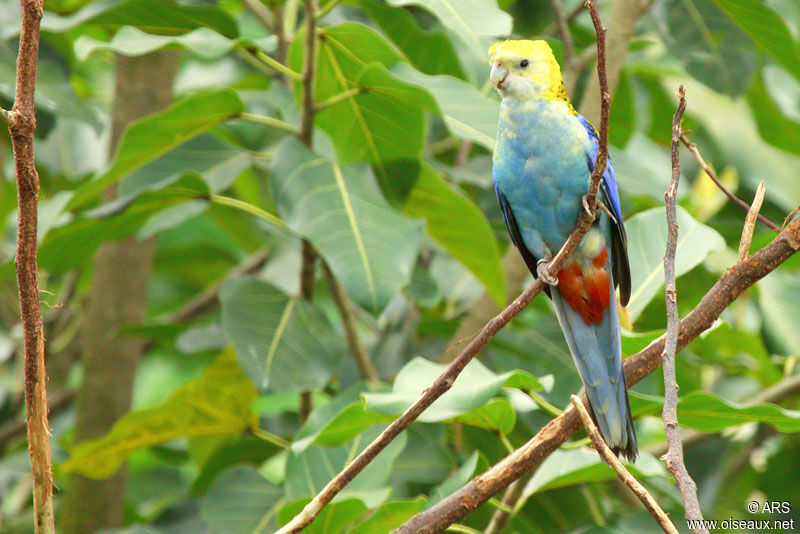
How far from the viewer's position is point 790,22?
3154mm

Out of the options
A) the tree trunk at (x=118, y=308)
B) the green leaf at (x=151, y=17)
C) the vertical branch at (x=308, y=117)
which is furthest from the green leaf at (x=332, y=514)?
the green leaf at (x=151, y=17)

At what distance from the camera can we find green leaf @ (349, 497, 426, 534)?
1710 mm

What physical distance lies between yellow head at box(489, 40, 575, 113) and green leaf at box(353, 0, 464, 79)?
0.71 m

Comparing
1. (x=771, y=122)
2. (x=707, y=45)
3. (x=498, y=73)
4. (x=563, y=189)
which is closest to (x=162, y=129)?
(x=498, y=73)

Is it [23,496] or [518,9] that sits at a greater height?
[518,9]

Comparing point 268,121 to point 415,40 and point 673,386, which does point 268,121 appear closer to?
point 415,40

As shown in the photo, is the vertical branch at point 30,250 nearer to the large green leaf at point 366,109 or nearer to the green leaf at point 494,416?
the green leaf at point 494,416

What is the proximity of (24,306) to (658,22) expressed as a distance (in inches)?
89.8

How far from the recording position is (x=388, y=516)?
1.74m

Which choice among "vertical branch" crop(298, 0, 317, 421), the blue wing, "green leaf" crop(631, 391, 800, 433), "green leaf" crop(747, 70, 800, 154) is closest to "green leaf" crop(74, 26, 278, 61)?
"vertical branch" crop(298, 0, 317, 421)

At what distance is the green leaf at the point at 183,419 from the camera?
7.22 ft

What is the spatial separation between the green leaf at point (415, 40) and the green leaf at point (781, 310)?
109 centimetres

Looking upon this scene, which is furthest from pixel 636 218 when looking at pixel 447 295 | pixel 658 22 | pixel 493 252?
pixel 658 22

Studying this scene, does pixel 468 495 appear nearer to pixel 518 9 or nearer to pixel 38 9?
pixel 38 9
